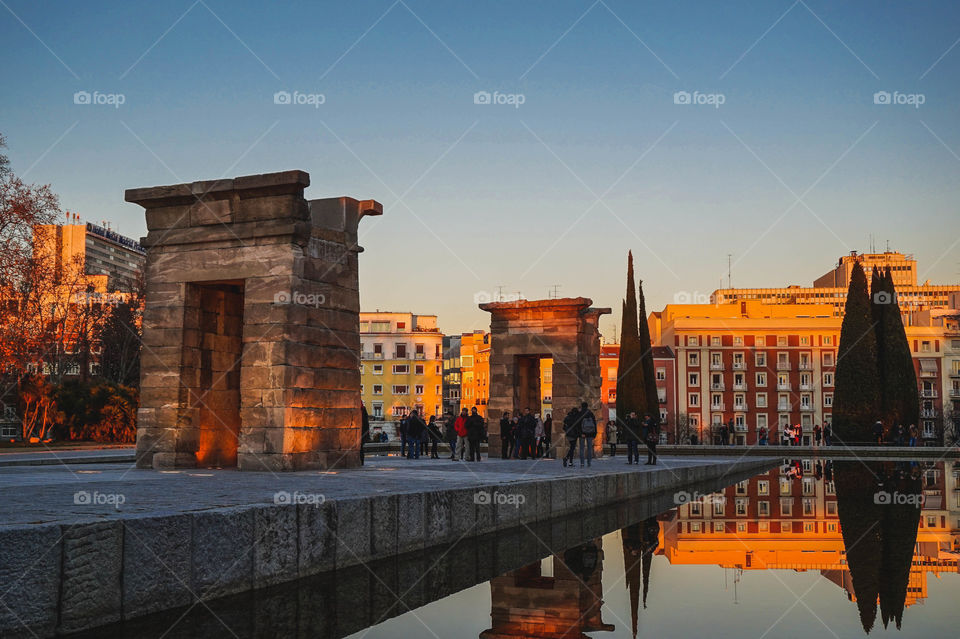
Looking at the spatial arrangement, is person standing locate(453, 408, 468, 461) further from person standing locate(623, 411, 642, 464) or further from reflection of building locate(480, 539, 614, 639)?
reflection of building locate(480, 539, 614, 639)

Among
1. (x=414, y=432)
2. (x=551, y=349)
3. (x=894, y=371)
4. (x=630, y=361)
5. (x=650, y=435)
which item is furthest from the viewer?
(x=630, y=361)

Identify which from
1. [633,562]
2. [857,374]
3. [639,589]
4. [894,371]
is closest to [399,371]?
[857,374]

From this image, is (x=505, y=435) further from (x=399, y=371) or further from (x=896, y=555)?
(x=399, y=371)

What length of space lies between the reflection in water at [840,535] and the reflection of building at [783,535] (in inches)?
0.4

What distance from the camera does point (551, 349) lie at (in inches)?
1215

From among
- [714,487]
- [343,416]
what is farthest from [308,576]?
[714,487]

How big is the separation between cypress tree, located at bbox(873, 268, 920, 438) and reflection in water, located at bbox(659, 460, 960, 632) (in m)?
39.8

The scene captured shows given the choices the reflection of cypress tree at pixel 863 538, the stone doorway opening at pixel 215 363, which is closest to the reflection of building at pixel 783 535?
the reflection of cypress tree at pixel 863 538

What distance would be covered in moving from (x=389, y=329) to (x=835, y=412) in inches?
2255

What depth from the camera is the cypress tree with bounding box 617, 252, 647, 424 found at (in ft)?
202

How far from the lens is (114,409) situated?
134 feet

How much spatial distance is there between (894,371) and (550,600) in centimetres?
5792

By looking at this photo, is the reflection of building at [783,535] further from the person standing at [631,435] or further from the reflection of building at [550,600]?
the person standing at [631,435]

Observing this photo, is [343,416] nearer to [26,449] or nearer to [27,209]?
[26,449]
